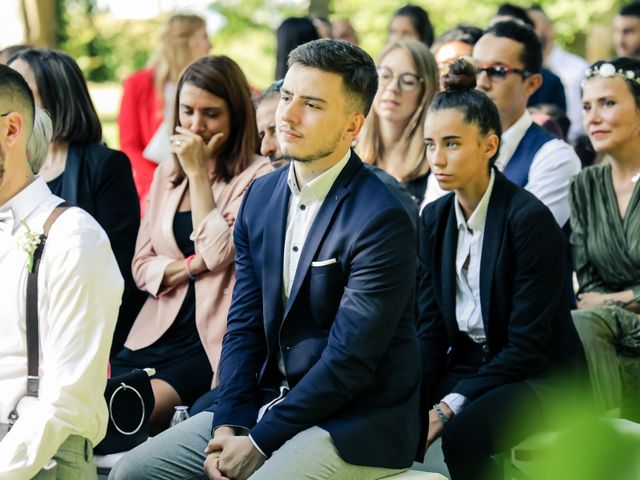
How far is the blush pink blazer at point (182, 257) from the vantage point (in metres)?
4.24

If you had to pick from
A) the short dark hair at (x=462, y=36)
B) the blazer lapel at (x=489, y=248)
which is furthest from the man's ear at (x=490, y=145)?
the short dark hair at (x=462, y=36)

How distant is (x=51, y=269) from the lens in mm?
2799

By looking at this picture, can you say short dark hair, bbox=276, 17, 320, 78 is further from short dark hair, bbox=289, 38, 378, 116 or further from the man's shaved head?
the man's shaved head

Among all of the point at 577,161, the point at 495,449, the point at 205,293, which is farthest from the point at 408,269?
the point at 577,161

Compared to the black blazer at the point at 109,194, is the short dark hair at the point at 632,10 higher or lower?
higher

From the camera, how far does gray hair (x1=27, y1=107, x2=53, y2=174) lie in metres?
3.11

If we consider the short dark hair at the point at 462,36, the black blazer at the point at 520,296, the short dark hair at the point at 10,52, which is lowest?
the black blazer at the point at 520,296

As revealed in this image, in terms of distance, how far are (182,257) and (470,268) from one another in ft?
4.27

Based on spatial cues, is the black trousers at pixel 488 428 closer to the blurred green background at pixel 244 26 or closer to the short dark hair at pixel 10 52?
the short dark hair at pixel 10 52

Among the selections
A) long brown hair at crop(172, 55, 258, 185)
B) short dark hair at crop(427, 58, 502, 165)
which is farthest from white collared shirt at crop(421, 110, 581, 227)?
long brown hair at crop(172, 55, 258, 185)

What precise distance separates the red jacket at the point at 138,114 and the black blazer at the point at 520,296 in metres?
3.49

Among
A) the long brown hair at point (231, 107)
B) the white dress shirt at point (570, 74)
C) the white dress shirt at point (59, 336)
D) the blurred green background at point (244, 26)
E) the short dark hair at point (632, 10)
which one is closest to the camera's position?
the white dress shirt at point (59, 336)

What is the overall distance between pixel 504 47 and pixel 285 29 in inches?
95.6

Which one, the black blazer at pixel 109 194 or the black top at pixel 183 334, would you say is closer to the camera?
the black top at pixel 183 334
